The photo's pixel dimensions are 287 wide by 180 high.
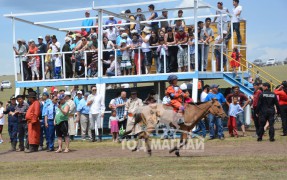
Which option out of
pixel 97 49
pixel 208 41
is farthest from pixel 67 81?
pixel 208 41

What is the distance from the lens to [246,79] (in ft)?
88.8

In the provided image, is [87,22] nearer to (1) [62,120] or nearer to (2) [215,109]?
(1) [62,120]

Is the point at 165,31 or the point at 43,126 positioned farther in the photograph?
the point at 165,31

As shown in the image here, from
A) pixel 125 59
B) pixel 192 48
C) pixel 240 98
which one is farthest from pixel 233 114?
pixel 125 59

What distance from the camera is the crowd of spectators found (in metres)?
22.6

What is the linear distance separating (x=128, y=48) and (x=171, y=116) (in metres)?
7.21

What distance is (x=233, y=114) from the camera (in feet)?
70.5

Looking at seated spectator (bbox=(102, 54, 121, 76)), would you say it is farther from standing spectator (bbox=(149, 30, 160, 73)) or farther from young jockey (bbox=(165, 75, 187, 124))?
young jockey (bbox=(165, 75, 187, 124))

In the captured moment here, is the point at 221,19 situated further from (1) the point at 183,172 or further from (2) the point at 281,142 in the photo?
(1) the point at 183,172

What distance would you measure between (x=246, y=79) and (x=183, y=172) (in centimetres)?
1470

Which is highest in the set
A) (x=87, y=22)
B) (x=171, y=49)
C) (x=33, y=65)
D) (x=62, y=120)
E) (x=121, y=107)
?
(x=87, y=22)

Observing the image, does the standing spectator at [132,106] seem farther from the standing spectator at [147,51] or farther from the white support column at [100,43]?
the white support column at [100,43]

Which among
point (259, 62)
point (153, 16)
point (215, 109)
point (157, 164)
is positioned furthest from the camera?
point (259, 62)

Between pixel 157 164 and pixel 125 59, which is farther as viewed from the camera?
pixel 125 59
